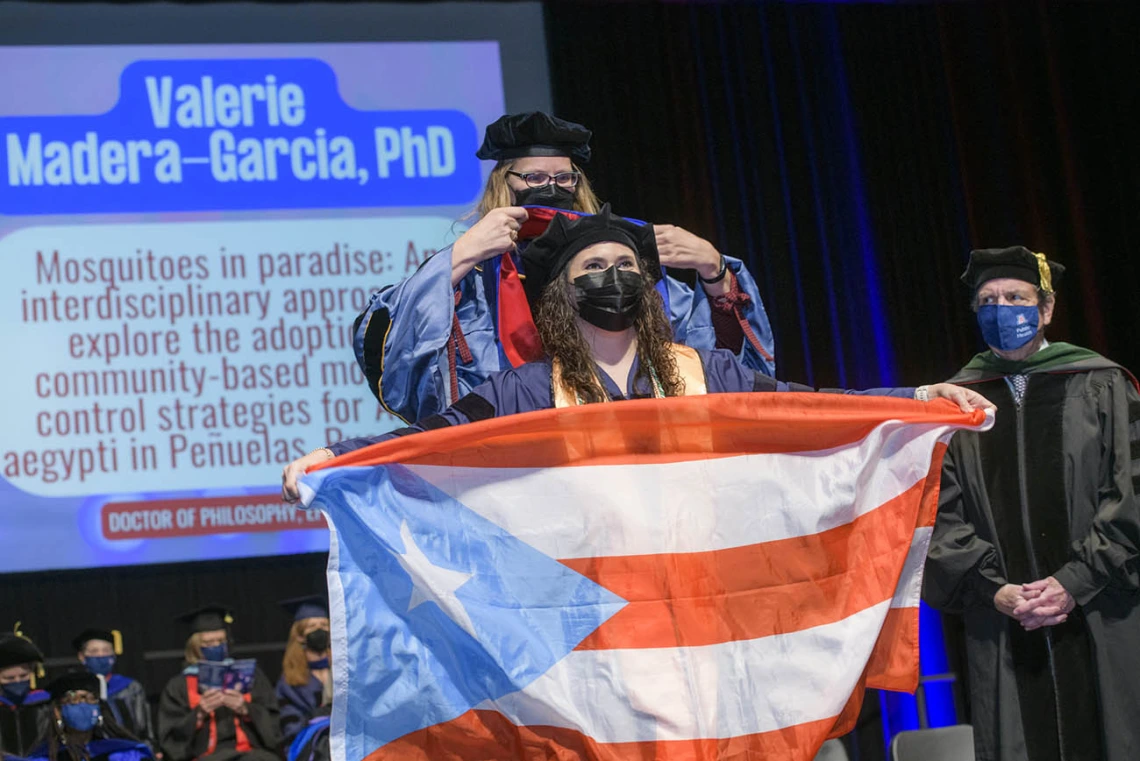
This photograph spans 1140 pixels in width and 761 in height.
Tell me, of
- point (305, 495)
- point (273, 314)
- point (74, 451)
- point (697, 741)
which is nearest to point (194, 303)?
point (273, 314)

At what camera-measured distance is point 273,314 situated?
730cm

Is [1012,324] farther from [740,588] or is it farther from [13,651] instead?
[13,651]

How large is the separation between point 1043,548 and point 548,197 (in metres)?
1.80

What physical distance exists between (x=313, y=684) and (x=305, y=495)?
513cm

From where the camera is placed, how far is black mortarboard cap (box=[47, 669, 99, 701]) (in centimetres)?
689

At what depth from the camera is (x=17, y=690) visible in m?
7.33

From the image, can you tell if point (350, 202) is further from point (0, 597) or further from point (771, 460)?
point (771, 460)

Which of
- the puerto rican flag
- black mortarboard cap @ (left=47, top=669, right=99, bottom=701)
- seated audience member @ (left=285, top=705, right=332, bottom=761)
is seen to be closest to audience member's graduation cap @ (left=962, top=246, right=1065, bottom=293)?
the puerto rican flag

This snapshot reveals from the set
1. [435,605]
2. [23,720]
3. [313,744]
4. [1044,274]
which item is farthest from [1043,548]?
[23,720]

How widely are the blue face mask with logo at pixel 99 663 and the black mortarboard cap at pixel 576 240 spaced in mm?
5103

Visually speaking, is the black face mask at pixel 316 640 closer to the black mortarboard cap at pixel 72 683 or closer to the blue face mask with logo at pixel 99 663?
the blue face mask with logo at pixel 99 663

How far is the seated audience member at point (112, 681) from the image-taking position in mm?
7527

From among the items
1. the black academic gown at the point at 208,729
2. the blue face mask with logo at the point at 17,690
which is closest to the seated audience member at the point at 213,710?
the black academic gown at the point at 208,729

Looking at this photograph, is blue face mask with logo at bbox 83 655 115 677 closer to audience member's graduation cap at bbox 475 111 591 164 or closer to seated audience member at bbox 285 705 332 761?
seated audience member at bbox 285 705 332 761
